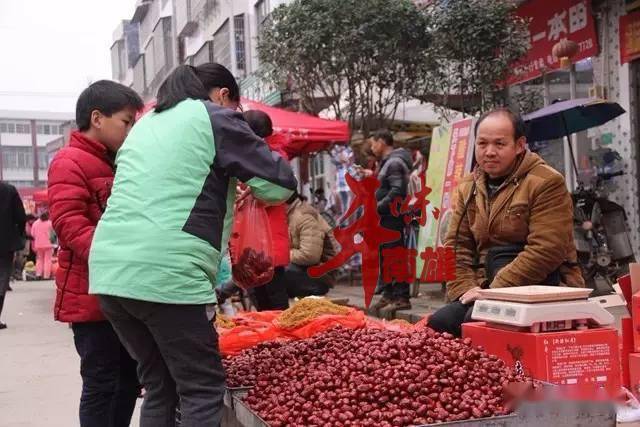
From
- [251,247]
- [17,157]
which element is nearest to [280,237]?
[251,247]

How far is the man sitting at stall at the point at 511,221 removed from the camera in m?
3.60

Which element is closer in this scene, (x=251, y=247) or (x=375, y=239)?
(x=251, y=247)

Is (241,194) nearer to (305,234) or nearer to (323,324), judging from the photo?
(323,324)

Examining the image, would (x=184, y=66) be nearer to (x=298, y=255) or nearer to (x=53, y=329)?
(x=298, y=255)

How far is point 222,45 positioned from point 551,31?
50.0 ft

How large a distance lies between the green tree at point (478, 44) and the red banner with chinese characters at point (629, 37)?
1141 millimetres

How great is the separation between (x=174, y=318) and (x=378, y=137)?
18.8 ft

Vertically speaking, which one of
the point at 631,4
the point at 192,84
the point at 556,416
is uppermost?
the point at 631,4

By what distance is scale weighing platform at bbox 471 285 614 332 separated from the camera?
9.66 ft

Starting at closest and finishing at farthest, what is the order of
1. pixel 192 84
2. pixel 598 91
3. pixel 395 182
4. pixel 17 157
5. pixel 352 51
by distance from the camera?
pixel 192 84 < pixel 395 182 < pixel 598 91 < pixel 352 51 < pixel 17 157

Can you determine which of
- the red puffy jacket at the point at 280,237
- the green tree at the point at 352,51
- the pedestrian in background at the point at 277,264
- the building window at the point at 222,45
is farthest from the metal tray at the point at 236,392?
the building window at the point at 222,45

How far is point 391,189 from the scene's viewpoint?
7.75 meters

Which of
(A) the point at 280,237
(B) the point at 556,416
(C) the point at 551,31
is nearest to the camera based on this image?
(B) the point at 556,416

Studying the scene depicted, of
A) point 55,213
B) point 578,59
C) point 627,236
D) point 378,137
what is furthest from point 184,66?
point 578,59
